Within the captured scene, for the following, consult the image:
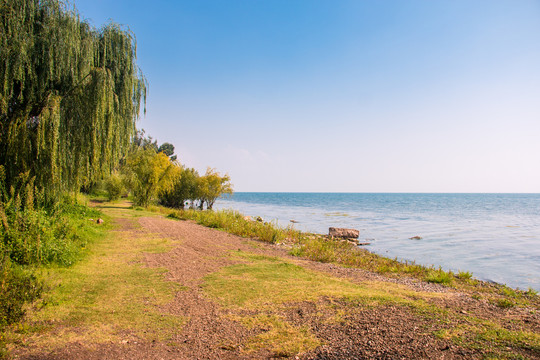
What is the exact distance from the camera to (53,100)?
958 centimetres

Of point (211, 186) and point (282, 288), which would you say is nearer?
point (282, 288)

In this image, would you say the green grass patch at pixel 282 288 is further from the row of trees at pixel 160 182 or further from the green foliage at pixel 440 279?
the row of trees at pixel 160 182

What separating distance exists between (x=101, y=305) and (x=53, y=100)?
6974 millimetres

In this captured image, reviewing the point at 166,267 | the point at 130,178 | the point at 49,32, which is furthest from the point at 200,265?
the point at 130,178

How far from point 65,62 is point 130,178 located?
21765 millimetres

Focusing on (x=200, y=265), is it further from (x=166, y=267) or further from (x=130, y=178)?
(x=130, y=178)

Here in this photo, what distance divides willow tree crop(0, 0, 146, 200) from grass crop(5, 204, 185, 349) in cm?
328

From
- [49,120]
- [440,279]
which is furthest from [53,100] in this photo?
[440,279]

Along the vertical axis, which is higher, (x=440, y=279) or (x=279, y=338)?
(x=279, y=338)

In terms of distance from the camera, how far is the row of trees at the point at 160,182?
92.6ft

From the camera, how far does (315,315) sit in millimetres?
5723

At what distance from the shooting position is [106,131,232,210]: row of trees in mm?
28234

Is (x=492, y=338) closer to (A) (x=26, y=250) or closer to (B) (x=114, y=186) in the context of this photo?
(A) (x=26, y=250)

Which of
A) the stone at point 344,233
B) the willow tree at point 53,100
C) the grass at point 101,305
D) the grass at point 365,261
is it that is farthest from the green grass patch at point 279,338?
the stone at point 344,233
